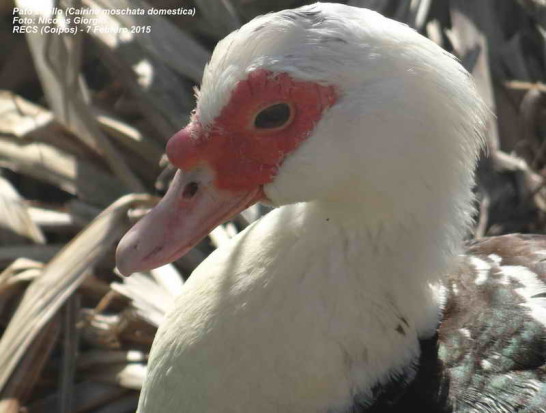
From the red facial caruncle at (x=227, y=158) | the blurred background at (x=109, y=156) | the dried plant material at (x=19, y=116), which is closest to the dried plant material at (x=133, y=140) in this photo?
the blurred background at (x=109, y=156)

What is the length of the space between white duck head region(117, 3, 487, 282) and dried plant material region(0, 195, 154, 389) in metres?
0.88

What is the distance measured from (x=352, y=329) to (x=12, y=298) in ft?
4.38

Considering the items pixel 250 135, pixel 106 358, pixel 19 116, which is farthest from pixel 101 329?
pixel 250 135

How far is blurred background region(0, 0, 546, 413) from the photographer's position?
2.75m

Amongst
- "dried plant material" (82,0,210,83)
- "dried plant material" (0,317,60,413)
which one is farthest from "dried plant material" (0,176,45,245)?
"dried plant material" (82,0,210,83)

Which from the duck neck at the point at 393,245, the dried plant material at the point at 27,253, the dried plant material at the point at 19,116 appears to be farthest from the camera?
the dried plant material at the point at 19,116

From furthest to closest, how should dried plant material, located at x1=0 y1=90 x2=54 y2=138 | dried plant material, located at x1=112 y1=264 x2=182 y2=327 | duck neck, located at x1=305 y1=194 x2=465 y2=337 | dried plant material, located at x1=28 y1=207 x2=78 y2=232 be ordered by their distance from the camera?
dried plant material, located at x1=0 y1=90 x2=54 y2=138
dried plant material, located at x1=28 y1=207 x2=78 y2=232
dried plant material, located at x1=112 y1=264 x2=182 y2=327
duck neck, located at x1=305 y1=194 x2=465 y2=337

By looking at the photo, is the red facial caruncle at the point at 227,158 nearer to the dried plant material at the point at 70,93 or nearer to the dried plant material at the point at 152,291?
the dried plant material at the point at 152,291

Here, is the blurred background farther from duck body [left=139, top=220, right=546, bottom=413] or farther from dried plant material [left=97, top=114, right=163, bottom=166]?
duck body [left=139, top=220, right=546, bottom=413]

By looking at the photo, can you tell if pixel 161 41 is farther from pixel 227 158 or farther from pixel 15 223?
pixel 227 158

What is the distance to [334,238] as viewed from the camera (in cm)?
188

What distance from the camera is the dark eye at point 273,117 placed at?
1783 millimetres

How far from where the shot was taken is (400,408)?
6.29ft

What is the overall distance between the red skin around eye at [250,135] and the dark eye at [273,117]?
0.03ft
